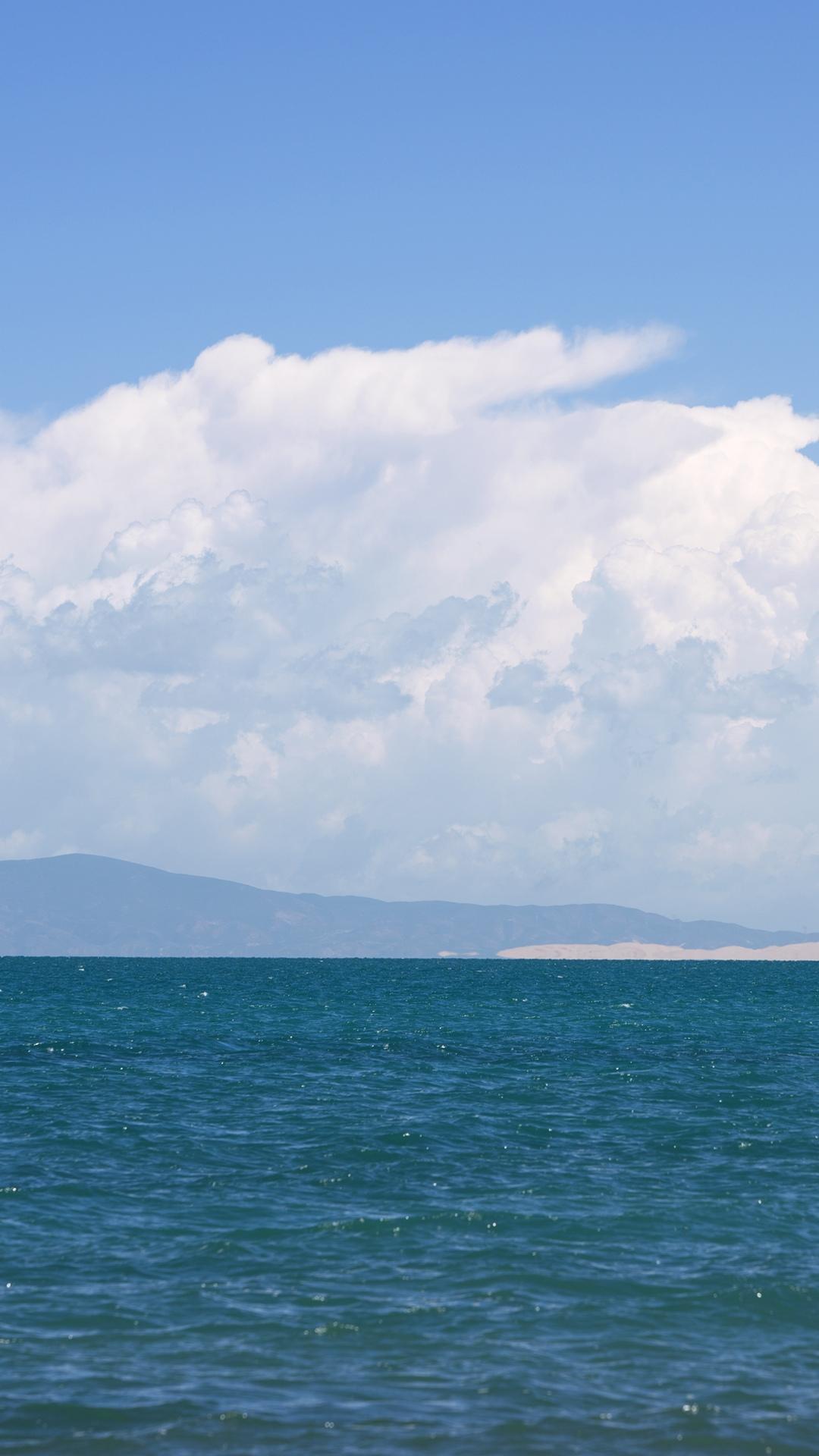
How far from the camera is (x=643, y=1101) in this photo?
49.2m

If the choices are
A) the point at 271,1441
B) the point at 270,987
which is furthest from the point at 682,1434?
the point at 270,987

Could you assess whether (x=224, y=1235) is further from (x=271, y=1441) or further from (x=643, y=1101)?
(x=643, y=1101)

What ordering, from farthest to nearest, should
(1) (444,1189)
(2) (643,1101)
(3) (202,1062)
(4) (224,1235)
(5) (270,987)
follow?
1. (5) (270,987)
2. (3) (202,1062)
3. (2) (643,1101)
4. (1) (444,1189)
5. (4) (224,1235)

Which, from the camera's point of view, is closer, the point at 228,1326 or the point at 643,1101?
the point at 228,1326

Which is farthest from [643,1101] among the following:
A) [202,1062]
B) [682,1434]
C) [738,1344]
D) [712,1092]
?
[682,1434]

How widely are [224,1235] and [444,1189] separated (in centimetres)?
678

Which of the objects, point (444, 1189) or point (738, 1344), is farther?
point (444, 1189)

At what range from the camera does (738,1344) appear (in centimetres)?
2344

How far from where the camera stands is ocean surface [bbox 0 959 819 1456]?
65.8 feet

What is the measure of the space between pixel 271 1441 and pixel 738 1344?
9.03 m

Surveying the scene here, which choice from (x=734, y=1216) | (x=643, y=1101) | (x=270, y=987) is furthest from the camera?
(x=270, y=987)

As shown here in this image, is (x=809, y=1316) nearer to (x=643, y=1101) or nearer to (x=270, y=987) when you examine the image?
(x=643, y=1101)

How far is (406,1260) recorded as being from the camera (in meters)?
27.9

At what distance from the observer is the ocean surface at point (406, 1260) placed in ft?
65.8
